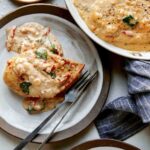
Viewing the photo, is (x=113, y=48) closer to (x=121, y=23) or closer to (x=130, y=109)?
(x=121, y=23)

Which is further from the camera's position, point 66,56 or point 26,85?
point 66,56

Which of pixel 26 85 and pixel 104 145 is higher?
pixel 26 85

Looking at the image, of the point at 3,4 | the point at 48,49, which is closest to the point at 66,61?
the point at 48,49

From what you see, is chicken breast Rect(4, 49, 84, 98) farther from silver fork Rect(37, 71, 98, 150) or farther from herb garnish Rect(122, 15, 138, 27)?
herb garnish Rect(122, 15, 138, 27)

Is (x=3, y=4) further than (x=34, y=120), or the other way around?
(x=3, y=4)

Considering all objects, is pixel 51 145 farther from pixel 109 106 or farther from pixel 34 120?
pixel 109 106

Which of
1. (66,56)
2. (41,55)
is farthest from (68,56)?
(41,55)

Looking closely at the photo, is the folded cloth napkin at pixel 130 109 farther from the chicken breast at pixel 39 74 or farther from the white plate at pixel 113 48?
the chicken breast at pixel 39 74
